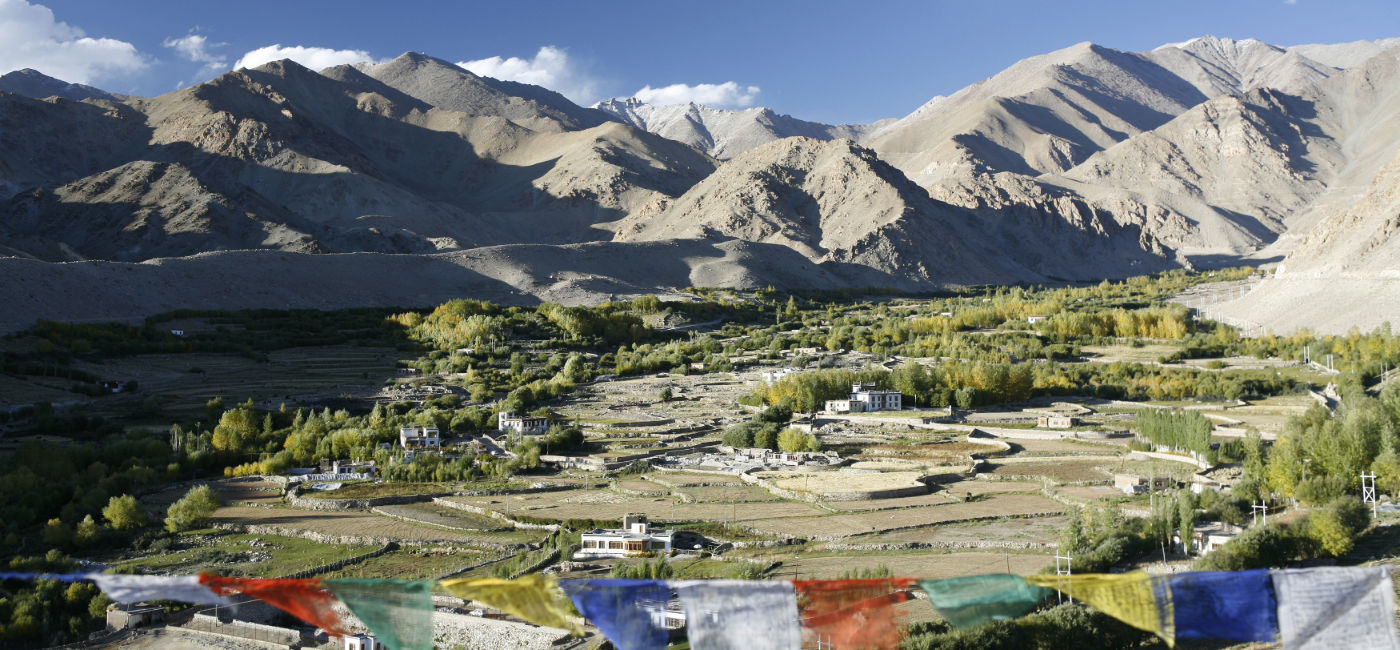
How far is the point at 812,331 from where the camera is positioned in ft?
207

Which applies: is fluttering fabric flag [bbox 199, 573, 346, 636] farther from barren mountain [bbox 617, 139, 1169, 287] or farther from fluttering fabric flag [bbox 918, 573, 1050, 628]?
barren mountain [bbox 617, 139, 1169, 287]

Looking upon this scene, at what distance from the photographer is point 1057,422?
109ft

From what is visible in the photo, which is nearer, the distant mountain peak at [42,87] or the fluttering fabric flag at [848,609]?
the fluttering fabric flag at [848,609]

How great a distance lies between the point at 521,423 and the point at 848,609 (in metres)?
27.0

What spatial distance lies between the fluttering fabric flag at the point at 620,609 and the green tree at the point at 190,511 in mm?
16981

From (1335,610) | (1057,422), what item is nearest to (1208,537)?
(1335,610)

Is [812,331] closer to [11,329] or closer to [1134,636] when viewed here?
[11,329]

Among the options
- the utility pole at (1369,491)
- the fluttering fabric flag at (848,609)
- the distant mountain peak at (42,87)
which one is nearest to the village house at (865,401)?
the utility pole at (1369,491)

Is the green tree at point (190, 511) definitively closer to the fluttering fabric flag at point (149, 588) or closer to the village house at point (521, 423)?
the village house at point (521, 423)

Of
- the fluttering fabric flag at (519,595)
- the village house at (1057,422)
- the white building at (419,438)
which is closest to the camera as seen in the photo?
the fluttering fabric flag at (519,595)

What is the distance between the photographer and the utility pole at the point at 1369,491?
56.9 feet

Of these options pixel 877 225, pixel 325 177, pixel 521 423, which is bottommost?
pixel 521 423

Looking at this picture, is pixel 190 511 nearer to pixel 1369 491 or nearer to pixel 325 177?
pixel 1369 491

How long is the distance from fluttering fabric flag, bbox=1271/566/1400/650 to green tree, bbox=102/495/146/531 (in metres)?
20.5
